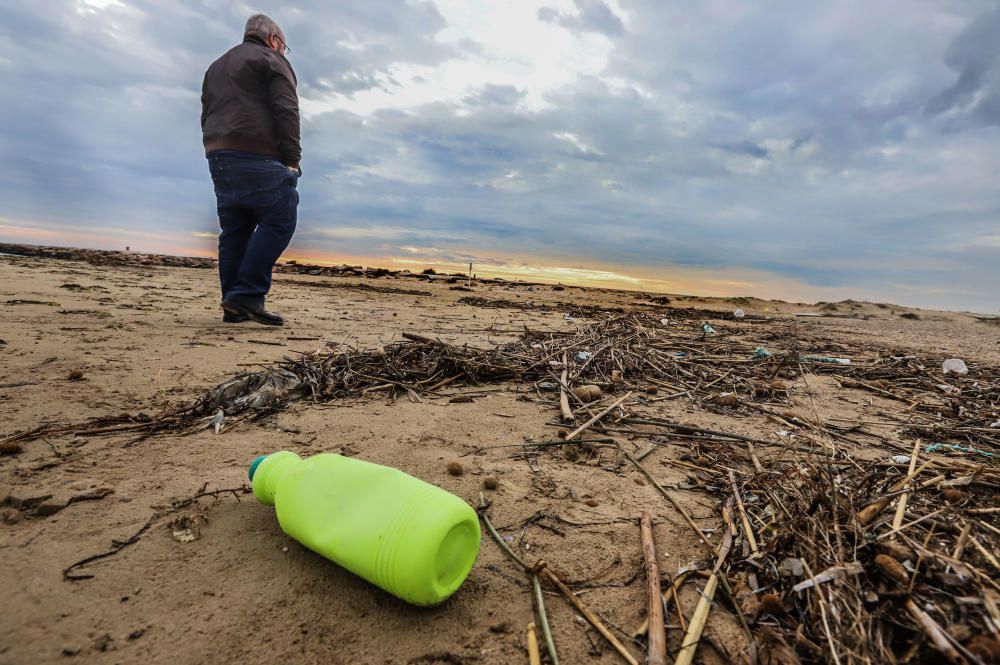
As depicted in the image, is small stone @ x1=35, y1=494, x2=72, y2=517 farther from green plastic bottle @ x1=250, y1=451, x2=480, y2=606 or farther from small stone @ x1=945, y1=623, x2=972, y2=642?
small stone @ x1=945, y1=623, x2=972, y2=642

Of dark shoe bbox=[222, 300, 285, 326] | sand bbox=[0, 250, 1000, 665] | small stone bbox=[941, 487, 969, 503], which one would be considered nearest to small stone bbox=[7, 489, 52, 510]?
sand bbox=[0, 250, 1000, 665]

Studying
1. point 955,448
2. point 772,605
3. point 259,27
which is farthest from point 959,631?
point 259,27

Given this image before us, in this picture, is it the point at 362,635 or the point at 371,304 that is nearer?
the point at 362,635

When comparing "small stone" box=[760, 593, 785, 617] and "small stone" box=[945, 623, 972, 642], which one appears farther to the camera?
"small stone" box=[760, 593, 785, 617]

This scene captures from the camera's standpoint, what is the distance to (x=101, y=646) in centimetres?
95

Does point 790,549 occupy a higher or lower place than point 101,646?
higher

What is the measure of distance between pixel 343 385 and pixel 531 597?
1.84m

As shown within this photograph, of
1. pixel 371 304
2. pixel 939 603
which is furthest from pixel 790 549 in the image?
pixel 371 304

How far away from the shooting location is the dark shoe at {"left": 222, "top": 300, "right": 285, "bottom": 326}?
4723 mm

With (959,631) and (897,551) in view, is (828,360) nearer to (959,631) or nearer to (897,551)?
(897,551)

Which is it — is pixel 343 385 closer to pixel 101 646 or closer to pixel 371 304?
pixel 101 646

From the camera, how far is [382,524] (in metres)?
1.08

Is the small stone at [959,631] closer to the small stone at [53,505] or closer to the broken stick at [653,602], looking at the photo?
the broken stick at [653,602]

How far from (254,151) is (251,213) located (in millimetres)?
660
